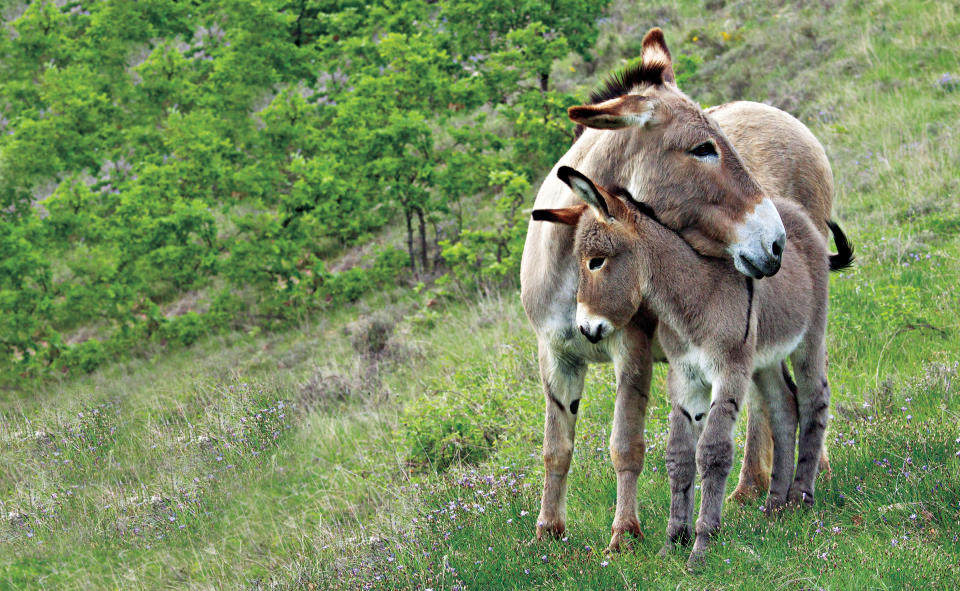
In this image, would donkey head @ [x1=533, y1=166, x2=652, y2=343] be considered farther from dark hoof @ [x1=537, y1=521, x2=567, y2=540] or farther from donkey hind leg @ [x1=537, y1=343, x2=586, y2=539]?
dark hoof @ [x1=537, y1=521, x2=567, y2=540]

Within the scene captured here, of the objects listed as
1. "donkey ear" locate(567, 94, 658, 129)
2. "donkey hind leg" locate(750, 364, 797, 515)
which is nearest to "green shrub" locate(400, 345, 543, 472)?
"donkey hind leg" locate(750, 364, 797, 515)

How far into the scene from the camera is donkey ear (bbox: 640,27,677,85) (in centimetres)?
412

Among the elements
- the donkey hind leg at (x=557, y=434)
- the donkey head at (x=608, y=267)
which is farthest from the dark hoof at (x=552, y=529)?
the donkey head at (x=608, y=267)

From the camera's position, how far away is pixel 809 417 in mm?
4176

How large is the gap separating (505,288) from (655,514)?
6834 mm

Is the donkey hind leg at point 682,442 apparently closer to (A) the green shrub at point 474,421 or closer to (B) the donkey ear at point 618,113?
(B) the donkey ear at point 618,113

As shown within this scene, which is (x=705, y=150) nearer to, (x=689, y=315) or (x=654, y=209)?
(x=654, y=209)

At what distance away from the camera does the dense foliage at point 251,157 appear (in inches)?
475

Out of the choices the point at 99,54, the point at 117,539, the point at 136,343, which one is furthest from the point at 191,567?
the point at 99,54

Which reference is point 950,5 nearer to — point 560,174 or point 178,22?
point 560,174

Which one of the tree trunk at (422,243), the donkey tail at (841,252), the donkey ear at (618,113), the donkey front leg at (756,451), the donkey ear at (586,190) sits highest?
the donkey ear at (618,113)

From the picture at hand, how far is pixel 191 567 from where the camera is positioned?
6320mm

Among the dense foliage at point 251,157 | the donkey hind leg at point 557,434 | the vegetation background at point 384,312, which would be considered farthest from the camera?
the dense foliage at point 251,157

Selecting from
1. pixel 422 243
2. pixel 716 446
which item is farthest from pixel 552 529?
pixel 422 243
